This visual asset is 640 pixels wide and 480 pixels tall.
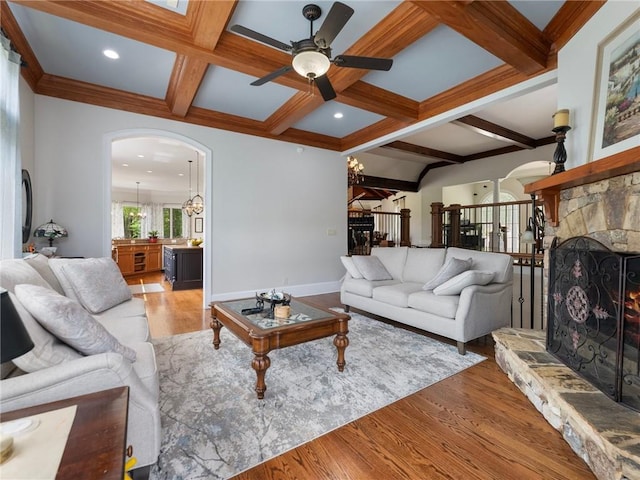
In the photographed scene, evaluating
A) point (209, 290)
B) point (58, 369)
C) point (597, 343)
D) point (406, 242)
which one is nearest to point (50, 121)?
point (209, 290)

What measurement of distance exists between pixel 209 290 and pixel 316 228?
2291mm

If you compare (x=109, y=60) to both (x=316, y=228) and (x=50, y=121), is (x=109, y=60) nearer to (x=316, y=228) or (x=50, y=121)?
(x=50, y=121)

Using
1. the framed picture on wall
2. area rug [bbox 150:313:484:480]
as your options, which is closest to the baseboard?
area rug [bbox 150:313:484:480]

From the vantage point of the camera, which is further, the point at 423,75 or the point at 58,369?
the point at 423,75

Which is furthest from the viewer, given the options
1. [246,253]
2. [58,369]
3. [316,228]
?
[316,228]

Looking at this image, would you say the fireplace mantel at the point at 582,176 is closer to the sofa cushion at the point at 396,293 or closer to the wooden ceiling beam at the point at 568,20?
the wooden ceiling beam at the point at 568,20

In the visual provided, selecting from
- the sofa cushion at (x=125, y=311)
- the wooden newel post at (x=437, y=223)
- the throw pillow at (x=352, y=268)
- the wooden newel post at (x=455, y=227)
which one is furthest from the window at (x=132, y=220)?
the wooden newel post at (x=455, y=227)

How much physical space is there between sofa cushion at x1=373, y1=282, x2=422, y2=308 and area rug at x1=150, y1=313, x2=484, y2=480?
0.39 metres

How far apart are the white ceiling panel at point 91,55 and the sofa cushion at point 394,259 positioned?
3.64 meters

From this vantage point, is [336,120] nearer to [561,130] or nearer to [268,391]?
[561,130]

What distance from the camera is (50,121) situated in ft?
12.1

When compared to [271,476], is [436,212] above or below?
above

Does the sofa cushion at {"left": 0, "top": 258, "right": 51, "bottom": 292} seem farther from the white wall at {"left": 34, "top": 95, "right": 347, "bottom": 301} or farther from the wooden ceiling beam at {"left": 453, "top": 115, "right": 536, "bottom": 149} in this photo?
the wooden ceiling beam at {"left": 453, "top": 115, "right": 536, "bottom": 149}

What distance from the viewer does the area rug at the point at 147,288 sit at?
616 cm
